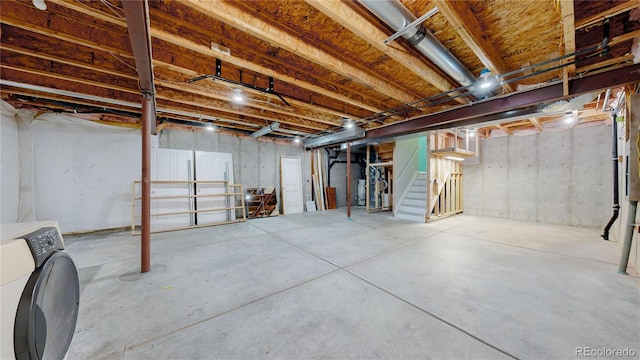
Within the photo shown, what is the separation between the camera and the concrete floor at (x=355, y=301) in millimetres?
1354

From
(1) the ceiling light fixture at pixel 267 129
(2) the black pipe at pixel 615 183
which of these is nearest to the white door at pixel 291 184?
(1) the ceiling light fixture at pixel 267 129

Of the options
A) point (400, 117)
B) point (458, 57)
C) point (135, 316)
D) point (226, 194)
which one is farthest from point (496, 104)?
point (226, 194)

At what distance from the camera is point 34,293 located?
2.57 feet

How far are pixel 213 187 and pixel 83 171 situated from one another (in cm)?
233

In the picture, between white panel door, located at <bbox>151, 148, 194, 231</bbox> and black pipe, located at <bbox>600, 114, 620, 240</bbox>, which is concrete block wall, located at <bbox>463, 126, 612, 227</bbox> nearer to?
black pipe, located at <bbox>600, 114, 620, 240</bbox>

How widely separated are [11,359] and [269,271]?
1.84 metres

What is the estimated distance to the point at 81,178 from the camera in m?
4.07

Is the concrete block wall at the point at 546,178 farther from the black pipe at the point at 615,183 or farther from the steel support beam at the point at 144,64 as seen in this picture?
the steel support beam at the point at 144,64

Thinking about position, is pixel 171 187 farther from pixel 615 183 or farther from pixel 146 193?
pixel 615 183

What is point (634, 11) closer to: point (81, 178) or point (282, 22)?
point (282, 22)

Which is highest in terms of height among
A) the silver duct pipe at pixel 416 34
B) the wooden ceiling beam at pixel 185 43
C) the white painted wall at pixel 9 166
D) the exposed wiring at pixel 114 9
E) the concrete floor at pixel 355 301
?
the exposed wiring at pixel 114 9

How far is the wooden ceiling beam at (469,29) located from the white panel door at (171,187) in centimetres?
533

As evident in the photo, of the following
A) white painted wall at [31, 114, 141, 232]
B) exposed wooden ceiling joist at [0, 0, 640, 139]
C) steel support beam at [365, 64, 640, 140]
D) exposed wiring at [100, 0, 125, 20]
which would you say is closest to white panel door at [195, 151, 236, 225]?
white painted wall at [31, 114, 141, 232]

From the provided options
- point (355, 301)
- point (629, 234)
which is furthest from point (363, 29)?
point (629, 234)
